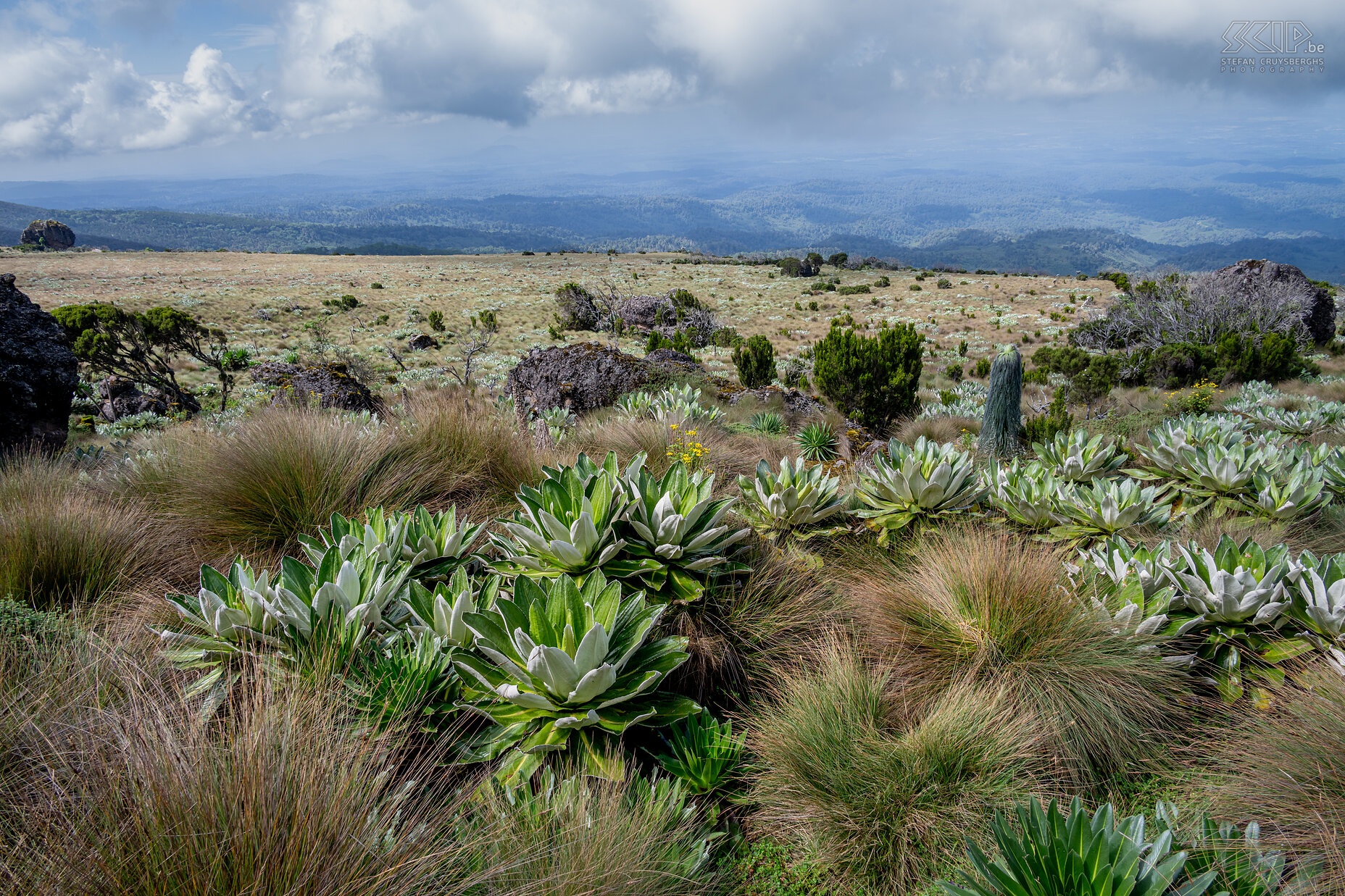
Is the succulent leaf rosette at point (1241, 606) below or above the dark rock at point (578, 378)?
below

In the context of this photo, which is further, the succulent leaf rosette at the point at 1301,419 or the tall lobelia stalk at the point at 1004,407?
the succulent leaf rosette at the point at 1301,419

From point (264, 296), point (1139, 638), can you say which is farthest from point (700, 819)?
point (264, 296)

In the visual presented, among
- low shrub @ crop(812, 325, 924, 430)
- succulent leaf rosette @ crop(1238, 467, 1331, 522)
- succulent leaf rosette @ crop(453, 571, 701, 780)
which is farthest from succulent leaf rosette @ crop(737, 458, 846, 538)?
low shrub @ crop(812, 325, 924, 430)

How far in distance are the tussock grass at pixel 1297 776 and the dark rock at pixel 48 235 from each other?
99994 mm

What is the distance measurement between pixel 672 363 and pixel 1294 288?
23735 mm

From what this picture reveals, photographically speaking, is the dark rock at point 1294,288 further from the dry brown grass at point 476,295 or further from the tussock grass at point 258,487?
the tussock grass at point 258,487

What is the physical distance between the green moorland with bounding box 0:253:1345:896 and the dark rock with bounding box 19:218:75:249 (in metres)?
95.8

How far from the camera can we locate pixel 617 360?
10.5m

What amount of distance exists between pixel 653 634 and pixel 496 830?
3.42 ft

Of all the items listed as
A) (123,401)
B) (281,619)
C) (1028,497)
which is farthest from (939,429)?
(123,401)

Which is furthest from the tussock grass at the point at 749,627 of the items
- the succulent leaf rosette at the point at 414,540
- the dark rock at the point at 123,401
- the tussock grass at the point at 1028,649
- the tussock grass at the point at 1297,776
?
the dark rock at the point at 123,401

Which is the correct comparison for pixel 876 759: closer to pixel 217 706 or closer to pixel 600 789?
pixel 600 789

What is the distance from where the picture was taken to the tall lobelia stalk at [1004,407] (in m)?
7.20

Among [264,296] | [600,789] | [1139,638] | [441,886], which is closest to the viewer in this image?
[441,886]
